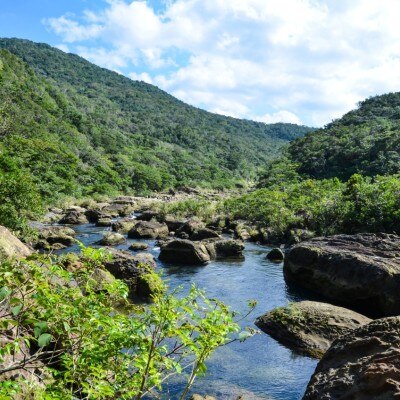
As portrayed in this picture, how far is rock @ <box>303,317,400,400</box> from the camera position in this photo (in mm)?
7062

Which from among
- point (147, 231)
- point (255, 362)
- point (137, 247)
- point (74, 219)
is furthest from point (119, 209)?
point (255, 362)

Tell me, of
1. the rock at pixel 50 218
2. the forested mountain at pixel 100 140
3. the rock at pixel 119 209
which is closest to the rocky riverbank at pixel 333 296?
the rock at pixel 50 218

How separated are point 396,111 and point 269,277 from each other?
293ft

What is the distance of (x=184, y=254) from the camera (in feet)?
94.6

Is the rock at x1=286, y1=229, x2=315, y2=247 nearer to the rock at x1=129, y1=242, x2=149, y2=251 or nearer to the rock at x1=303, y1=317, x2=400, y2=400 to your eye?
the rock at x1=129, y1=242, x2=149, y2=251

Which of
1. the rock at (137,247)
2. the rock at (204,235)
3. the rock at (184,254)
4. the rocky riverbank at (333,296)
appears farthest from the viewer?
the rock at (204,235)

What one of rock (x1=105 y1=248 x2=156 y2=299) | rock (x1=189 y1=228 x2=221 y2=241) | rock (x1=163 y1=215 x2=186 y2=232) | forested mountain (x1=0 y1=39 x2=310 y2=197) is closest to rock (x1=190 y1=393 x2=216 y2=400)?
rock (x1=105 y1=248 x2=156 y2=299)

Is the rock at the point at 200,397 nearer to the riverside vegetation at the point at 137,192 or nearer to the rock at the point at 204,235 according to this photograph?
the riverside vegetation at the point at 137,192

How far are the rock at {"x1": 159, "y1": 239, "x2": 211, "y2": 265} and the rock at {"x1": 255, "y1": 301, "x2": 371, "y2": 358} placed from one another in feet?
40.1

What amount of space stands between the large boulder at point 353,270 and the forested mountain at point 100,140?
1665 inches

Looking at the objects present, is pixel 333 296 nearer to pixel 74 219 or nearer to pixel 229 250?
pixel 229 250

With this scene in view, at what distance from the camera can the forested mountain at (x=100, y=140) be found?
66125 mm

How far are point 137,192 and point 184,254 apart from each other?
216 feet

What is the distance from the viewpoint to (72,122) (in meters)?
108
